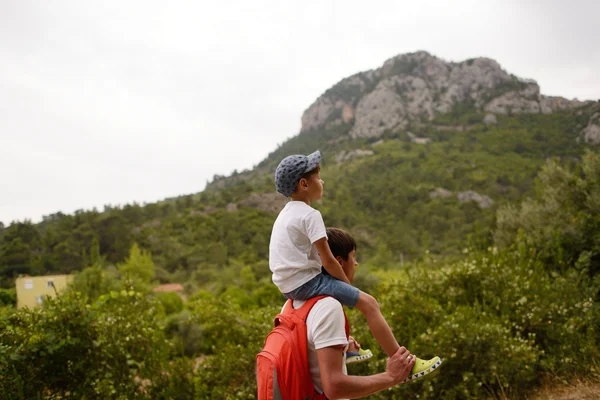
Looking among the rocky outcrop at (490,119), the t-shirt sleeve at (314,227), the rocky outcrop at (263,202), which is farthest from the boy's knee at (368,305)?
the rocky outcrop at (490,119)

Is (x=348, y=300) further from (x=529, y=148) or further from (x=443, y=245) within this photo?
(x=529, y=148)

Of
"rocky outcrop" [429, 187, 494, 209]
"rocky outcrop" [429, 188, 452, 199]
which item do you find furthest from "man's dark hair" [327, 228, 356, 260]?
"rocky outcrop" [429, 188, 452, 199]

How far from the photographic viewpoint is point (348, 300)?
1864 millimetres

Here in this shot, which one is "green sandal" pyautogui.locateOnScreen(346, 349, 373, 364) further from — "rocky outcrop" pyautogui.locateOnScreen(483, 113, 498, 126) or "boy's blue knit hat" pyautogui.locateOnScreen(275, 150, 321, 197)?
"rocky outcrop" pyautogui.locateOnScreen(483, 113, 498, 126)

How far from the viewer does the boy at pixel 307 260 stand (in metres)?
1.86

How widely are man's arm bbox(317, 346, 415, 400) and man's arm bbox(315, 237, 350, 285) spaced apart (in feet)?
1.08

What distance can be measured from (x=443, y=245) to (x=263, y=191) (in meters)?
31.9

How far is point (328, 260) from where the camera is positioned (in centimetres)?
188

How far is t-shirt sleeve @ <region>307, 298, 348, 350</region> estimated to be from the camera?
1700 mm

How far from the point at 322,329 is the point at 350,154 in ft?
337

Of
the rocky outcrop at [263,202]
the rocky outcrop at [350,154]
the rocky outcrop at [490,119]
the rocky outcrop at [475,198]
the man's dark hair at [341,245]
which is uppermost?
the rocky outcrop at [490,119]

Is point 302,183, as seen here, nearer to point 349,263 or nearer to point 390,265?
point 349,263

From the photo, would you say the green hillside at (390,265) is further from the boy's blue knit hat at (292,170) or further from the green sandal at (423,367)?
the boy's blue knit hat at (292,170)

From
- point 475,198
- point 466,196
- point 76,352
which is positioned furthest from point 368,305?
point 466,196
